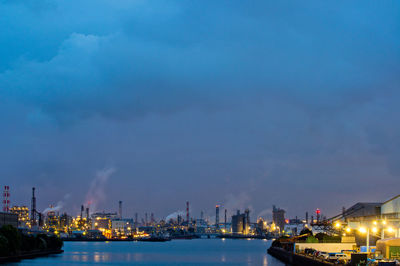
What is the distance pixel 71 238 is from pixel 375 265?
183 metres

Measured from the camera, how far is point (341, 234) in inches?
1859

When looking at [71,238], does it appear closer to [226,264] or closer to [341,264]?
[226,264]

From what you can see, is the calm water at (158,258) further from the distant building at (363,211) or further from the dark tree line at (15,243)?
the distant building at (363,211)

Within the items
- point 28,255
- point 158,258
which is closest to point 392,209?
point 158,258

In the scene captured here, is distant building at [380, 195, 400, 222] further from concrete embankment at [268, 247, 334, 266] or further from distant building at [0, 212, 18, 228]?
distant building at [0, 212, 18, 228]

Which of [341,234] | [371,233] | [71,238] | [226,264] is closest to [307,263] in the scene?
[371,233]

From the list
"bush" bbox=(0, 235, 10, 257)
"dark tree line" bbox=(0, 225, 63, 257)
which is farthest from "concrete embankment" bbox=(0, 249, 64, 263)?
"bush" bbox=(0, 235, 10, 257)

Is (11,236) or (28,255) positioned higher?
(11,236)

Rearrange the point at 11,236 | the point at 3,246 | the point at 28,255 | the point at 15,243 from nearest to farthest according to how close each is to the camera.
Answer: the point at 3,246 → the point at 11,236 → the point at 15,243 → the point at 28,255

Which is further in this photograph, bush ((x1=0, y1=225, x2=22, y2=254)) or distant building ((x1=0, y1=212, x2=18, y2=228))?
distant building ((x1=0, y1=212, x2=18, y2=228))

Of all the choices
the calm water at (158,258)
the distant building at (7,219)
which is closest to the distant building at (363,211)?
the calm water at (158,258)

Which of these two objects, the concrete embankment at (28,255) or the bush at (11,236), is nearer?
the bush at (11,236)

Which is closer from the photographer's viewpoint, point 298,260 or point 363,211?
point 298,260

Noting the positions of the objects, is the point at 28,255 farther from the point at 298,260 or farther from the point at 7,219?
the point at 298,260
